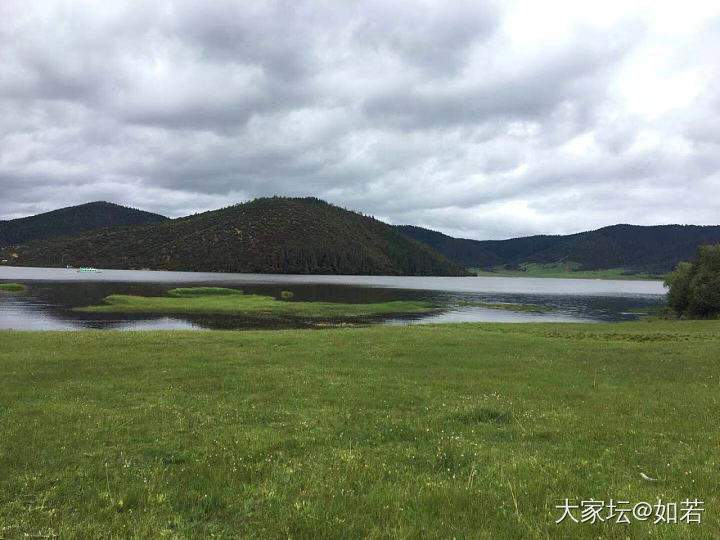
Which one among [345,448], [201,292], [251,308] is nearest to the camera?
[345,448]

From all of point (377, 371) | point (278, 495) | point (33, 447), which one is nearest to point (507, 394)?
point (377, 371)

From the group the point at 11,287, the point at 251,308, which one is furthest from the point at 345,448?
the point at 11,287

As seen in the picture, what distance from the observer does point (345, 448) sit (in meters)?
11.0

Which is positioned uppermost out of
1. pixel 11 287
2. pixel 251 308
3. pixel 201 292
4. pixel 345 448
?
pixel 345 448

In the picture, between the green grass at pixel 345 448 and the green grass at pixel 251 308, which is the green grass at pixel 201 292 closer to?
the green grass at pixel 251 308

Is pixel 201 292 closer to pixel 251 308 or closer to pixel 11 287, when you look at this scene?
pixel 251 308

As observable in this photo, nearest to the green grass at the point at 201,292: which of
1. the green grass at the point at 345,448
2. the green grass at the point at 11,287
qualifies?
the green grass at the point at 11,287

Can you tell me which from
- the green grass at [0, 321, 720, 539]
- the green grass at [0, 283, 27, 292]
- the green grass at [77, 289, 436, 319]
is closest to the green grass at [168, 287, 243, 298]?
the green grass at [77, 289, 436, 319]

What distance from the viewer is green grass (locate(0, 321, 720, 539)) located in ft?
24.3

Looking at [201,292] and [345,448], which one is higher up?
[345,448]

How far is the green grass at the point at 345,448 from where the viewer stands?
7.42 meters

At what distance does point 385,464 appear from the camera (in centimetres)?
980

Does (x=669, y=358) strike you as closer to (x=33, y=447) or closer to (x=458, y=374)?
(x=458, y=374)

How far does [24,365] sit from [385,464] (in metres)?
23.7
